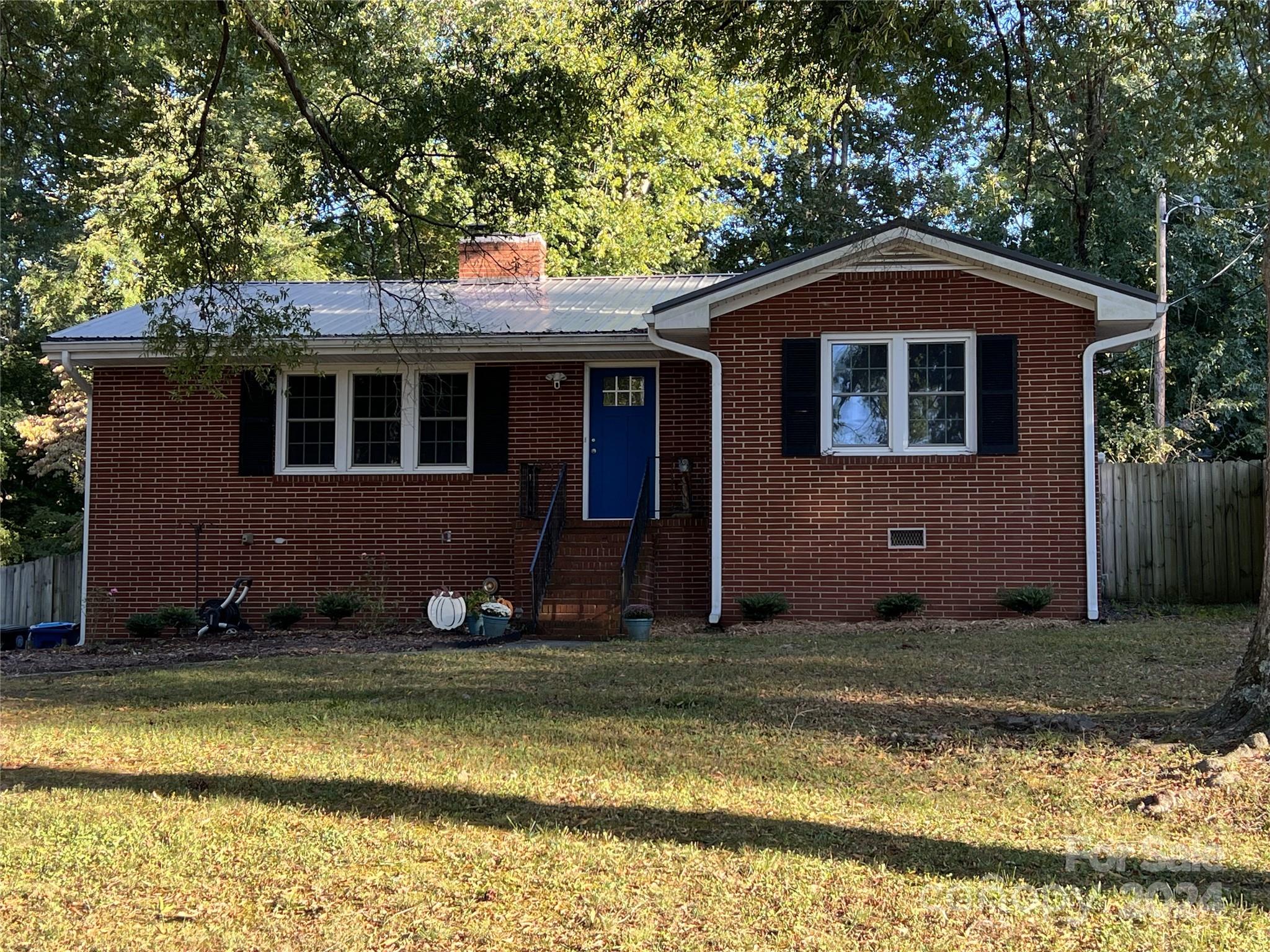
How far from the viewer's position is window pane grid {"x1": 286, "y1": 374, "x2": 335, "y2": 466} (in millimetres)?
13305

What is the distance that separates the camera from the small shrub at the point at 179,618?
12648mm

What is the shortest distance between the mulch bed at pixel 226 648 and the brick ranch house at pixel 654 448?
2.46 ft

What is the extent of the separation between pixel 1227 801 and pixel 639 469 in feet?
29.0

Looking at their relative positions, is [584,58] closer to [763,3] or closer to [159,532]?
[763,3]

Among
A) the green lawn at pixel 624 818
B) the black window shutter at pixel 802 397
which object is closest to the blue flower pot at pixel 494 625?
the green lawn at pixel 624 818

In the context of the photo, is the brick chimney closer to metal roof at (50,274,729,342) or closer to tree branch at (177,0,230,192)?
metal roof at (50,274,729,342)

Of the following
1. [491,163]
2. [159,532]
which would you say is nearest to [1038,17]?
[491,163]

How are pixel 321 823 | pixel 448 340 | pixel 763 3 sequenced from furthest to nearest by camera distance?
pixel 448 340 → pixel 763 3 → pixel 321 823

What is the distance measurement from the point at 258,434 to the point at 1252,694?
431 inches

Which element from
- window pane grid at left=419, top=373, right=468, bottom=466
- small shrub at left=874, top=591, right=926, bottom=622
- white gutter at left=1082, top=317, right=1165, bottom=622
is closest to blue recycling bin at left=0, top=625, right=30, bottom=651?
window pane grid at left=419, top=373, right=468, bottom=466

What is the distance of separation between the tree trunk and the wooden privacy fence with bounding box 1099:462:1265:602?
8.10 meters

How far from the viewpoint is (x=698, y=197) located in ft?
86.9

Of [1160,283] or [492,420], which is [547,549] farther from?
[1160,283]

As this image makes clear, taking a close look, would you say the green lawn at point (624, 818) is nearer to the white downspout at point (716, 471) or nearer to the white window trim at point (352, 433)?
the white downspout at point (716, 471)
